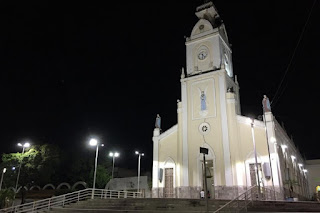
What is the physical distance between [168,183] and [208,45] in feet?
47.1

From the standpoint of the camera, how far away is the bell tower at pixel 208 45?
92.8ft

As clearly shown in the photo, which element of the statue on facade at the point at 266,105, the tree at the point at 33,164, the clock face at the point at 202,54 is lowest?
the tree at the point at 33,164

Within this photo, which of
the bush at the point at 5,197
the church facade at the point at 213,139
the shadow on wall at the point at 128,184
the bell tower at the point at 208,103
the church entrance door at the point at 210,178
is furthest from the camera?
the shadow on wall at the point at 128,184

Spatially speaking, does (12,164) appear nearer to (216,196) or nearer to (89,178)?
(89,178)

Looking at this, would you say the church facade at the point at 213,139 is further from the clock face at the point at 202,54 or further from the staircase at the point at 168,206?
the staircase at the point at 168,206

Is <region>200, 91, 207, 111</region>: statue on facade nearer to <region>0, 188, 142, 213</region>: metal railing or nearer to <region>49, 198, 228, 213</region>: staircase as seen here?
<region>0, 188, 142, 213</region>: metal railing

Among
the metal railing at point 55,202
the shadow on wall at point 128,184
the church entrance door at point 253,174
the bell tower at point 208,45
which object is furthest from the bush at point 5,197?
the church entrance door at point 253,174

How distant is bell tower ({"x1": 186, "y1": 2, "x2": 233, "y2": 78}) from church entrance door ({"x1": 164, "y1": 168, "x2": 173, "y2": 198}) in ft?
32.6

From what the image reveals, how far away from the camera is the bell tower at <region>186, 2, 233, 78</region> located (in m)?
28.3

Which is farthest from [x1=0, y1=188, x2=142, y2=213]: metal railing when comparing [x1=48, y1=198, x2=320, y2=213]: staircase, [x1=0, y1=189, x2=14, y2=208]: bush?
[x1=0, y1=189, x2=14, y2=208]: bush

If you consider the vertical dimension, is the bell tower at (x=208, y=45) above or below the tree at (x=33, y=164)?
above

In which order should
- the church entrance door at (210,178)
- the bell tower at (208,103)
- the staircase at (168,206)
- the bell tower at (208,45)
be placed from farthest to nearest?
the bell tower at (208,45), the church entrance door at (210,178), the bell tower at (208,103), the staircase at (168,206)

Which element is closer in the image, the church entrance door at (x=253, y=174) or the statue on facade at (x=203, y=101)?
the church entrance door at (x=253, y=174)

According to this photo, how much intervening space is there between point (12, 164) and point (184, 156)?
22828 millimetres
